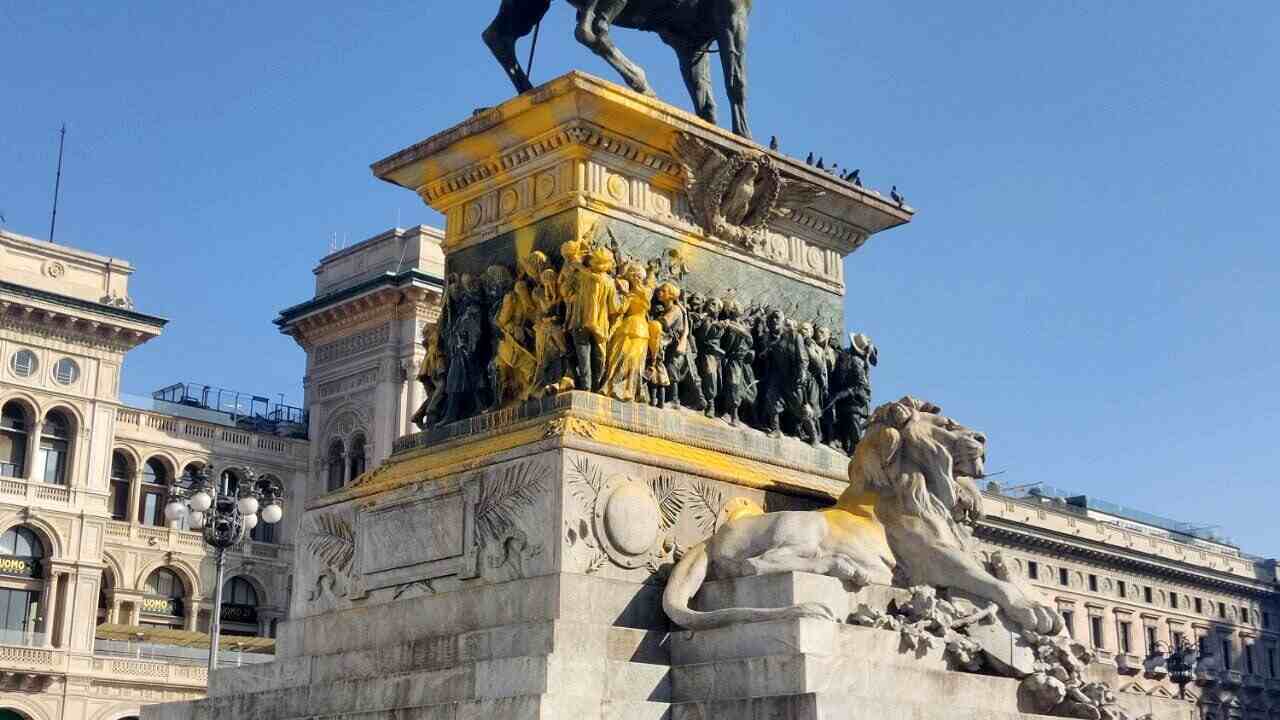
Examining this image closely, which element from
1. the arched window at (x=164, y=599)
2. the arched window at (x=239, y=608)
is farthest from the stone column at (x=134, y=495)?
the arched window at (x=239, y=608)

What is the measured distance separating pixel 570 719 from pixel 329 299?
52683 millimetres

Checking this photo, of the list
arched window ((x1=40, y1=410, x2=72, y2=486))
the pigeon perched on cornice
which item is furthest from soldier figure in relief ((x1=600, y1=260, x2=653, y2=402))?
arched window ((x1=40, y1=410, x2=72, y2=486))

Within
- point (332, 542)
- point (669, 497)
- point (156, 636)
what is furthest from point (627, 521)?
point (156, 636)

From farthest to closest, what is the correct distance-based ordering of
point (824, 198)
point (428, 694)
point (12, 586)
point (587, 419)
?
point (12, 586) < point (824, 198) < point (587, 419) < point (428, 694)

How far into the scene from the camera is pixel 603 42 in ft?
50.1

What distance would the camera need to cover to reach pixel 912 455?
13.3 meters

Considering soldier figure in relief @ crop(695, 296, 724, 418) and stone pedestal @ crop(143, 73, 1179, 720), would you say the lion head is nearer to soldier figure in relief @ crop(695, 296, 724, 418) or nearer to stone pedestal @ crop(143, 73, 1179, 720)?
stone pedestal @ crop(143, 73, 1179, 720)

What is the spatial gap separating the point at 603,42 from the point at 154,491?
1876 inches

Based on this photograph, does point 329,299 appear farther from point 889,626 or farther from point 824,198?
point 889,626

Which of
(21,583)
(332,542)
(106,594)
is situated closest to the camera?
(332,542)

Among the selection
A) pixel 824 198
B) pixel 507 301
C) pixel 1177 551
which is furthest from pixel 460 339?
pixel 1177 551

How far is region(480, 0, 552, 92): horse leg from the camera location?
52.9ft

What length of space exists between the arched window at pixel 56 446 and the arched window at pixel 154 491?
4.10 metres

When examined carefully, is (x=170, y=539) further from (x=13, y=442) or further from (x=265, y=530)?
(x=13, y=442)
